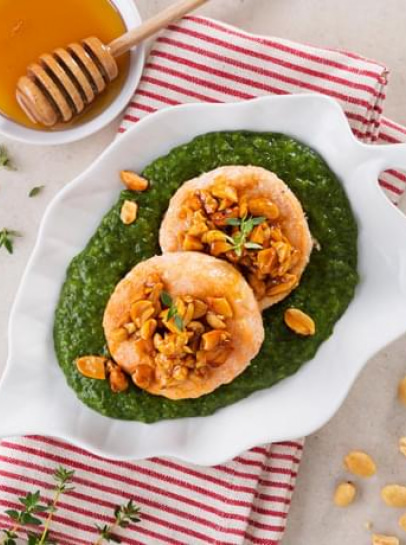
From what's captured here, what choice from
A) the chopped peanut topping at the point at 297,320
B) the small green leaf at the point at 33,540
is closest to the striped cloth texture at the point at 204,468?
the small green leaf at the point at 33,540

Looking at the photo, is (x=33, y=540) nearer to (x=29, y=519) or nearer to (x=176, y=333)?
(x=29, y=519)

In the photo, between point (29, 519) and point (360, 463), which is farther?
point (360, 463)

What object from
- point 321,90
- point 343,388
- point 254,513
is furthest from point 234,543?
point 321,90

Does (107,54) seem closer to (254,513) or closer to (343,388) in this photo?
(343,388)

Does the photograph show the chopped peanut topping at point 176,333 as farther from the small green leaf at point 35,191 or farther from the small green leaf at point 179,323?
the small green leaf at point 35,191

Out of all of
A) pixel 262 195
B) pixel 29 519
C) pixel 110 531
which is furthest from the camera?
pixel 110 531

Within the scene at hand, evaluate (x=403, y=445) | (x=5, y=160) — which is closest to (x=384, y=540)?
(x=403, y=445)
